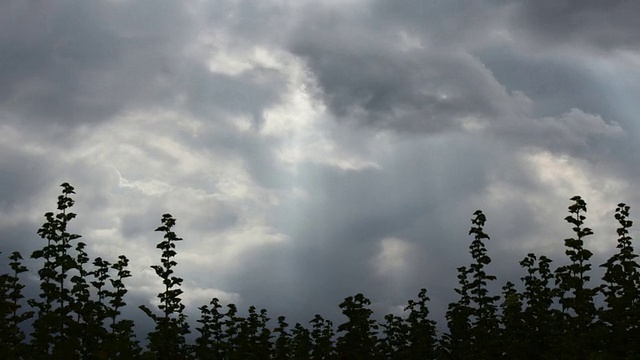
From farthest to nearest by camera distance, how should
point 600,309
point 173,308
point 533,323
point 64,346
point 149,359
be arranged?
point 533,323 → point 173,308 → point 600,309 → point 64,346 → point 149,359

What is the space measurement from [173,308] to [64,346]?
412 inches

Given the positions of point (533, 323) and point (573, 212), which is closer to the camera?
point (573, 212)

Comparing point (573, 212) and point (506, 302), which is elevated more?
point (573, 212)

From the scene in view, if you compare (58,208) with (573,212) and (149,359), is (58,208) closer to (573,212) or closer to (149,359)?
(149,359)

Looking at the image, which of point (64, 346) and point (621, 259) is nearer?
point (64, 346)

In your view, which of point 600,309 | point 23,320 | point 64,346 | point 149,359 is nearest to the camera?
point 149,359

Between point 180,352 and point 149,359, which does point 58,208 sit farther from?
point 149,359

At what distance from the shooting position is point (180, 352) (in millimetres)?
29828

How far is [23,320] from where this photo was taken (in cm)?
2480

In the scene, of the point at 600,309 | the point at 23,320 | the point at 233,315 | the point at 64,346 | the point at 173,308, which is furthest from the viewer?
the point at 233,315

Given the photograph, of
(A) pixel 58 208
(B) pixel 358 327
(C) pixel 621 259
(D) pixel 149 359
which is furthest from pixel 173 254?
(C) pixel 621 259

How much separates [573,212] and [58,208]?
18.1 m

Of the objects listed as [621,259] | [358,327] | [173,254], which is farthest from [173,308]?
[621,259]

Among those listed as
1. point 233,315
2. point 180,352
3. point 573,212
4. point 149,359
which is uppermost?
point 573,212
